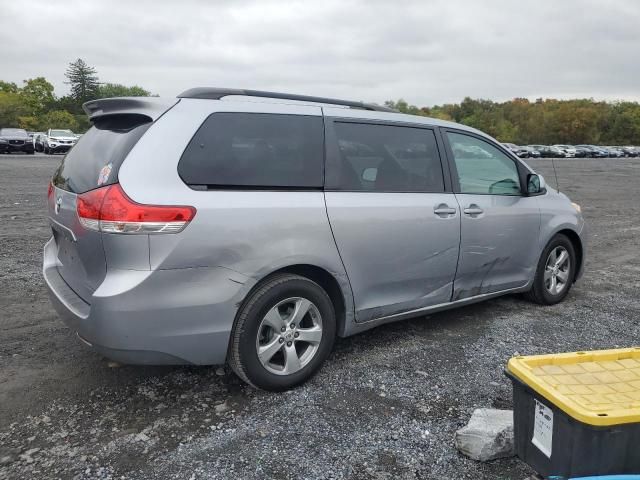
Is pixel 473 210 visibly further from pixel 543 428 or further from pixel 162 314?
pixel 162 314

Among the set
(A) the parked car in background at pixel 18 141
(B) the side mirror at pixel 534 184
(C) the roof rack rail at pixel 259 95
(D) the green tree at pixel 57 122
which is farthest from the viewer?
(D) the green tree at pixel 57 122

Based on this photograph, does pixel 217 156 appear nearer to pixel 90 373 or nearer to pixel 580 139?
pixel 90 373

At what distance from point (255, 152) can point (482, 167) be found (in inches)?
88.4

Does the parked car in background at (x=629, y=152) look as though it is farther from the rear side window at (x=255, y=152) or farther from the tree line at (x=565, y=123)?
the rear side window at (x=255, y=152)

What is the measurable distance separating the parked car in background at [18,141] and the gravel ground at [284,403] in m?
30.6

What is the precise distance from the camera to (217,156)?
10.3 feet

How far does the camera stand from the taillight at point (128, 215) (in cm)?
281

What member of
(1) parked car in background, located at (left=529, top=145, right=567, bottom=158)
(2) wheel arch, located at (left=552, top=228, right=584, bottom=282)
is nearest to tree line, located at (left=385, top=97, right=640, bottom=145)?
(1) parked car in background, located at (left=529, top=145, right=567, bottom=158)

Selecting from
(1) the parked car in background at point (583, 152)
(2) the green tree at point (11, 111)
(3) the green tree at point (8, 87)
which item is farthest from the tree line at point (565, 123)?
(3) the green tree at point (8, 87)

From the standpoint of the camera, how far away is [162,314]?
9.51ft

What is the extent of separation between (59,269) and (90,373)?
723 millimetres

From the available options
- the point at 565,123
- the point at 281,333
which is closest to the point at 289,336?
the point at 281,333

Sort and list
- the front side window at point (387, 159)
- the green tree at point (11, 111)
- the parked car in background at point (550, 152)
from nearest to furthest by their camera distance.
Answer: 1. the front side window at point (387, 159)
2. the parked car in background at point (550, 152)
3. the green tree at point (11, 111)

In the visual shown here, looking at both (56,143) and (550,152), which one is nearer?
(56,143)
